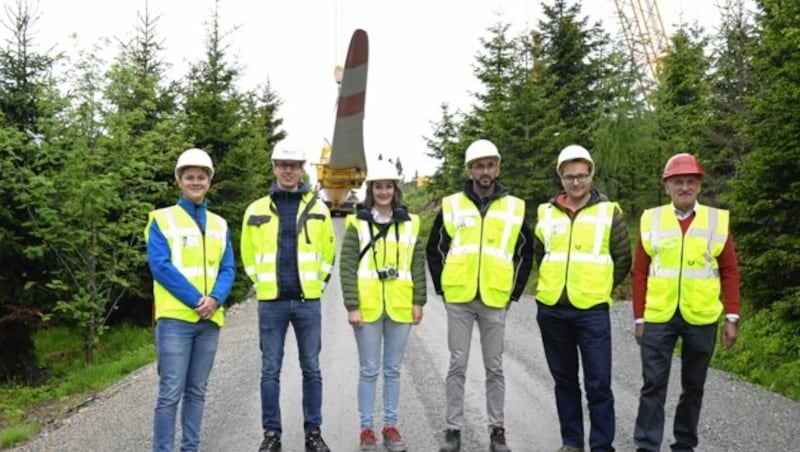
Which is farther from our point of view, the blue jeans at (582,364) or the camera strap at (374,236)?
the camera strap at (374,236)

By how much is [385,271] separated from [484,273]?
76 centimetres

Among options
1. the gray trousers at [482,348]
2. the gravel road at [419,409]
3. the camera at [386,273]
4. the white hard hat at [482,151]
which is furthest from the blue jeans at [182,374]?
the white hard hat at [482,151]

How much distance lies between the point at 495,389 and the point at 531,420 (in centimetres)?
106

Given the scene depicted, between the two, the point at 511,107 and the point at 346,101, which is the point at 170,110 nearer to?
the point at 346,101

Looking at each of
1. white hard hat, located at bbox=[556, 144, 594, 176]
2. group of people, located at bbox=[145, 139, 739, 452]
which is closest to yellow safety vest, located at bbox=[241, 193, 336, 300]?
group of people, located at bbox=[145, 139, 739, 452]

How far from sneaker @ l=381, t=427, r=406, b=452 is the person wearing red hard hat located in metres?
1.74

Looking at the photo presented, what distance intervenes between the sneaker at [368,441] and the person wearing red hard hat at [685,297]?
6.36 ft

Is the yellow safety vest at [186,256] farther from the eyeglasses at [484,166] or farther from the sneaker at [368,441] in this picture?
the eyeglasses at [484,166]

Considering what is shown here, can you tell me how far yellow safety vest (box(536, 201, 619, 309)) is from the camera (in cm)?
480

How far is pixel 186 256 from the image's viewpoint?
4.70 meters

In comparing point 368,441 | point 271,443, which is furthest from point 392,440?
point 271,443

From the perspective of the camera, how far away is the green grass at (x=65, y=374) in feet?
30.0

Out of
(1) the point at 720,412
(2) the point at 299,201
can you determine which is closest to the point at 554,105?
(1) the point at 720,412

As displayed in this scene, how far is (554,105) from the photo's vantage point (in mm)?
20844
